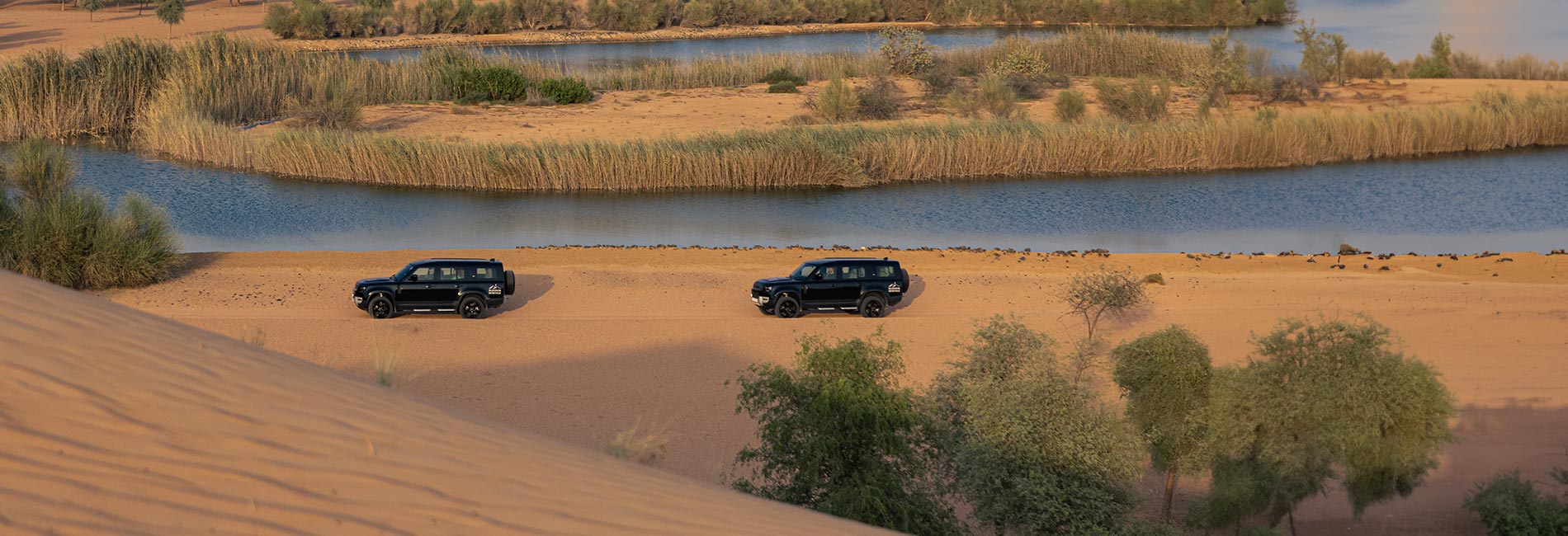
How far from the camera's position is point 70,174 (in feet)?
74.5

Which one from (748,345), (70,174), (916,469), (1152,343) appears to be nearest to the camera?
(916,469)

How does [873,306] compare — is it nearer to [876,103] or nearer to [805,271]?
[805,271]

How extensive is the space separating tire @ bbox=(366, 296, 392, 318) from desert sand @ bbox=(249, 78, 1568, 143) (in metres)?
16.2

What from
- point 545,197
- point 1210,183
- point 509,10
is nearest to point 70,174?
point 545,197

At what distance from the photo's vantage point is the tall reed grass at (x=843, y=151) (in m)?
31.7

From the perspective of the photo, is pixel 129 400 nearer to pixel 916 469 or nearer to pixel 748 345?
pixel 916 469

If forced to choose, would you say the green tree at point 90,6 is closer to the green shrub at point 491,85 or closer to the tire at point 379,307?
the green shrub at point 491,85

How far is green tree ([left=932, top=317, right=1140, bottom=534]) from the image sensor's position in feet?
33.4

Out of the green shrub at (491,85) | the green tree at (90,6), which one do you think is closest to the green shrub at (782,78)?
the green shrub at (491,85)

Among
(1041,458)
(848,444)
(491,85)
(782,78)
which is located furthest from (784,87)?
(1041,458)

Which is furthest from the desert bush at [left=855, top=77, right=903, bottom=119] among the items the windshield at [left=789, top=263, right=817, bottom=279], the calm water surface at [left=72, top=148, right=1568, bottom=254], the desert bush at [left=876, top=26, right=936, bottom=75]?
the windshield at [left=789, top=263, right=817, bottom=279]

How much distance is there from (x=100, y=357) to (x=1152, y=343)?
31.1 feet

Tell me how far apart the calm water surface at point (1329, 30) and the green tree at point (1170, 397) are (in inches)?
1594

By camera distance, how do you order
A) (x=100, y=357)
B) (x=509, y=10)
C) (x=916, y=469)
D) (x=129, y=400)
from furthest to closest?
(x=509, y=10)
(x=916, y=469)
(x=100, y=357)
(x=129, y=400)
